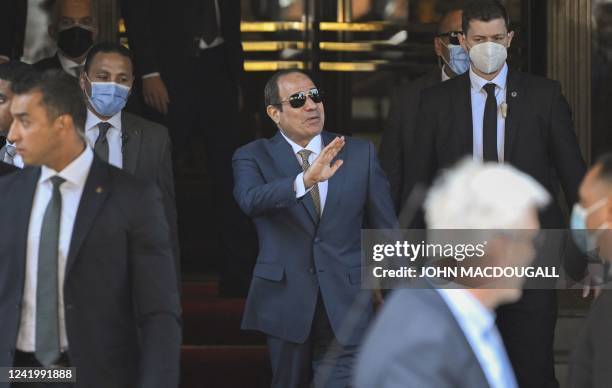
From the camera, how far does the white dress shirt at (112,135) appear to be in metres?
7.17

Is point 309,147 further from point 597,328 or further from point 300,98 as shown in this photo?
point 597,328

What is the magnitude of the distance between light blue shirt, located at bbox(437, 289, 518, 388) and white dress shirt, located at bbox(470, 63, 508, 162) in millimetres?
3454

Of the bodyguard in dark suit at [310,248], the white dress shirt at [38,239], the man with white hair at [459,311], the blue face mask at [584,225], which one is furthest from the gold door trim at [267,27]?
the man with white hair at [459,311]

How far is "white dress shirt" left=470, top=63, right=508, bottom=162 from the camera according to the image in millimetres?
7320

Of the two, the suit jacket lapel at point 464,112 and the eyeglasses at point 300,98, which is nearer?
the eyeglasses at point 300,98

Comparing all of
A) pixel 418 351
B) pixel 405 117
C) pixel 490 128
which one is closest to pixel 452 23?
pixel 405 117

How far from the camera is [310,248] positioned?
6.96 meters

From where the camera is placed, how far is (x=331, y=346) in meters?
6.95

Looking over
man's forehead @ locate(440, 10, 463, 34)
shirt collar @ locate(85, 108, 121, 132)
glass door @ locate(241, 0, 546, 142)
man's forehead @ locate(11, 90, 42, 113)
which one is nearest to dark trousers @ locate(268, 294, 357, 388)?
shirt collar @ locate(85, 108, 121, 132)

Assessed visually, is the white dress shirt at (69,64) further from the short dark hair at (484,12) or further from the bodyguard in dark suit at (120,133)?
the short dark hair at (484,12)

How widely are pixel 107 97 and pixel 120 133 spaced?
17 centimetres

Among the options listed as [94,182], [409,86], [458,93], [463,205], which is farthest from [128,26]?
[463,205]

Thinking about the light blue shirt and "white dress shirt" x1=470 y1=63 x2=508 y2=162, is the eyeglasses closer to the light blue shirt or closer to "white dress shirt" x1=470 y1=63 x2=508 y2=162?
"white dress shirt" x1=470 y1=63 x2=508 y2=162

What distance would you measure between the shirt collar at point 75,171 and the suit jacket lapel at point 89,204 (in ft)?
0.06
